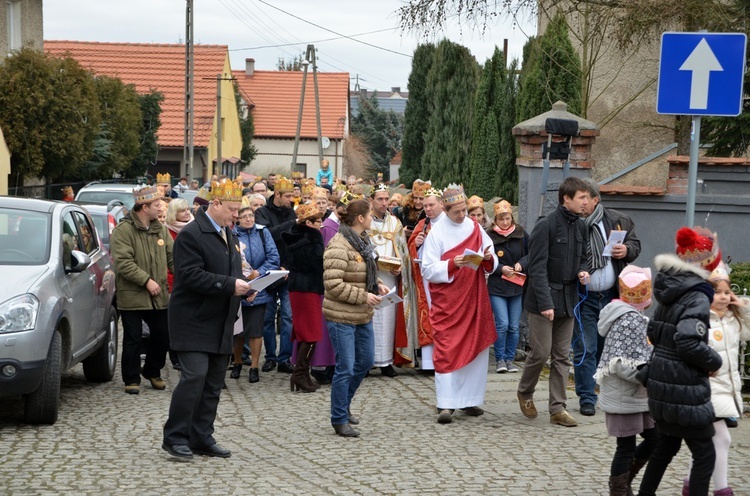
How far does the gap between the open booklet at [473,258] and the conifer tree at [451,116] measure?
24459 millimetres

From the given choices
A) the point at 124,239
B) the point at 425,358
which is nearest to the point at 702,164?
the point at 425,358

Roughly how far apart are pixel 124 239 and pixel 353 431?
3.29 meters

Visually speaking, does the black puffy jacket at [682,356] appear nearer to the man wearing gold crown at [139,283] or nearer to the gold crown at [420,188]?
the man wearing gold crown at [139,283]

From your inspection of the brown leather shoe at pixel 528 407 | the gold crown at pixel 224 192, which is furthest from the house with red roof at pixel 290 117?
the gold crown at pixel 224 192

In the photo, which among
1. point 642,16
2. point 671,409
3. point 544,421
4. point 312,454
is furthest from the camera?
point 642,16

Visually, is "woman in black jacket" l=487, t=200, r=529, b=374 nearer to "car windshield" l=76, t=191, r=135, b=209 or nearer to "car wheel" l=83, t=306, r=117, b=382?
"car wheel" l=83, t=306, r=117, b=382

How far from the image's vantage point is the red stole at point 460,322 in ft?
30.8

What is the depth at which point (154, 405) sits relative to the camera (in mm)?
10008

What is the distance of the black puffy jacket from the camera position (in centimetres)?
593

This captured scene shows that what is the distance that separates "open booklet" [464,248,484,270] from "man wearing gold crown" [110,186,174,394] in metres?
3.13

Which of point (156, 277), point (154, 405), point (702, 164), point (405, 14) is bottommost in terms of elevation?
point (154, 405)

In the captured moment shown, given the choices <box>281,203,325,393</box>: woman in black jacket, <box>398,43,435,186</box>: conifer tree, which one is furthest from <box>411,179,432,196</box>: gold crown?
<box>398,43,435,186</box>: conifer tree

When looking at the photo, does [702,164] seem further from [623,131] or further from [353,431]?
[623,131]

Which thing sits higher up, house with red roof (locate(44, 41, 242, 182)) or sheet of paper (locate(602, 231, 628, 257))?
house with red roof (locate(44, 41, 242, 182))
